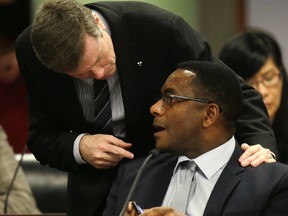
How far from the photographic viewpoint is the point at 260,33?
374 centimetres

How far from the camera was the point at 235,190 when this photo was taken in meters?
2.40

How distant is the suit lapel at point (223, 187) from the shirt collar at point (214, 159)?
0.9 inches

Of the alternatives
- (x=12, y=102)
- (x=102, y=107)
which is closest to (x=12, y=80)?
(x=12, y=102)

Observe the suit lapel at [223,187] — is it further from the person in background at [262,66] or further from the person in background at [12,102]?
the person in background at [12,102]

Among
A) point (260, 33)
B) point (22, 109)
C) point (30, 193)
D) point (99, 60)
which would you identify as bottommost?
point (22, 109)

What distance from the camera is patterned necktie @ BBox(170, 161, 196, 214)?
2.44 metres

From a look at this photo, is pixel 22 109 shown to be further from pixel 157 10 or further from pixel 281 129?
pixel 157 10

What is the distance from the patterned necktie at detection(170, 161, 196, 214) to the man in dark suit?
18cm

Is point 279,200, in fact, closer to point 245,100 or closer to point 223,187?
point 223,187

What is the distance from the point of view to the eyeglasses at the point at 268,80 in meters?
3.64

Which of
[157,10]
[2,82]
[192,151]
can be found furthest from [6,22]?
[192,151]

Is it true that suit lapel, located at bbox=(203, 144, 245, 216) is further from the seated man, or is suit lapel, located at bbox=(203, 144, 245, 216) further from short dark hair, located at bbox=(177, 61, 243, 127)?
short dark hair, located at bbox=(177, 61, 243, 127)

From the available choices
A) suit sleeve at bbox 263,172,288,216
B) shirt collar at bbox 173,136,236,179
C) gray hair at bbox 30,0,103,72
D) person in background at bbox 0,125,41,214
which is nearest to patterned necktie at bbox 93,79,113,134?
gray hair at bbox 30,0,103,72

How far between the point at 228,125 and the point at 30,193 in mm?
1364
